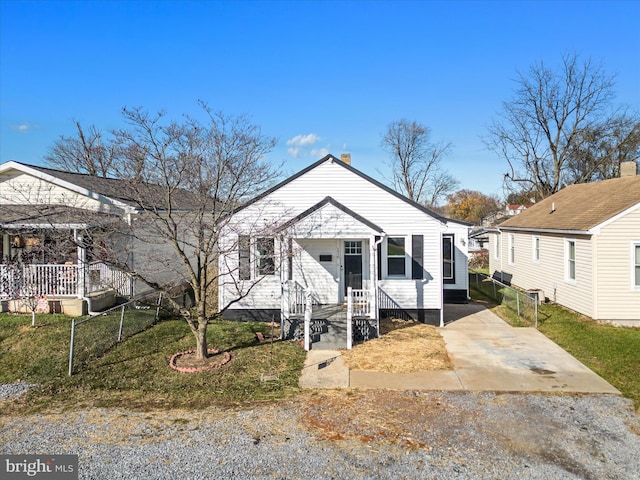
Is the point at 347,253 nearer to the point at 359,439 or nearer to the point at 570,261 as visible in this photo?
the point at 359,439

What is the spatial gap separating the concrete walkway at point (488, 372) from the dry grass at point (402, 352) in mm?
252

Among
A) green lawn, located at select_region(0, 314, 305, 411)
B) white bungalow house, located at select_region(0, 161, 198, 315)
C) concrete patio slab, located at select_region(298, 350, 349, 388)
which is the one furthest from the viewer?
white bungalow house, located at select_region(0, 161, 198, 315)

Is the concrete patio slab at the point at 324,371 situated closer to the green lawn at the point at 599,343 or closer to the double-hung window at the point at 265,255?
the double-hung window at the point at 265,255

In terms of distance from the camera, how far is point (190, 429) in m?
6.22

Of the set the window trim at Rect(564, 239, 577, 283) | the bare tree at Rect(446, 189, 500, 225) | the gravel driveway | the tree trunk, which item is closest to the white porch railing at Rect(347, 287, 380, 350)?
the gravel driveway

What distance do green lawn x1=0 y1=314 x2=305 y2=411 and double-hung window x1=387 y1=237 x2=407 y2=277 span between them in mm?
4032

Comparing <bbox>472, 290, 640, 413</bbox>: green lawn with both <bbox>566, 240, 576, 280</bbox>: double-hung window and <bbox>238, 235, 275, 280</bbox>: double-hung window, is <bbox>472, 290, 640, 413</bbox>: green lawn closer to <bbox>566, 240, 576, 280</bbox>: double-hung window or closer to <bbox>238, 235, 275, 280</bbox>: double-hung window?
<bbox>566, 240, 576, 280</bbox>: double-hung window

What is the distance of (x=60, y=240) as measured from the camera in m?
11.2

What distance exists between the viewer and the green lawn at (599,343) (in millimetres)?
8363

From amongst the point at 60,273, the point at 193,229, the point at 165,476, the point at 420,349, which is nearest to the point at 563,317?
the point at 420,349

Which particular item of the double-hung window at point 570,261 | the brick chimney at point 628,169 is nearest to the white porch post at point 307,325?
the double-hung window at point 570,261

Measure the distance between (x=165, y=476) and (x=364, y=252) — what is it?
897cm

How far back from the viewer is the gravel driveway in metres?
5.19

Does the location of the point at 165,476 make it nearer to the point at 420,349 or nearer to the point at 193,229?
the point at 193,229
